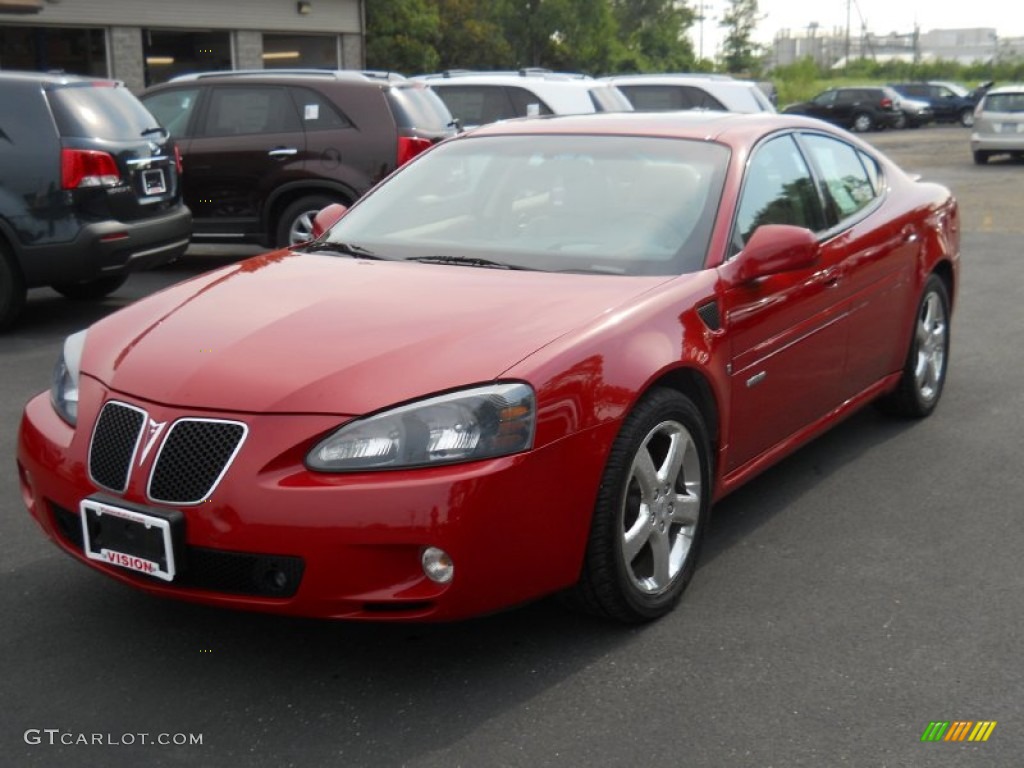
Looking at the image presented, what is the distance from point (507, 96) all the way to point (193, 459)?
11962 millimetres

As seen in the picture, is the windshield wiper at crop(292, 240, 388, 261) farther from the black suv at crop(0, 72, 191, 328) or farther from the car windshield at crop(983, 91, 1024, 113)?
the car windshield at crop(983, 91, 1024, 113)

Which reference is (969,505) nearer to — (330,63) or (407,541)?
(407,541)

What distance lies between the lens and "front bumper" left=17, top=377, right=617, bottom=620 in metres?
3.34

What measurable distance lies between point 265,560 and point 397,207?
209 centimetres

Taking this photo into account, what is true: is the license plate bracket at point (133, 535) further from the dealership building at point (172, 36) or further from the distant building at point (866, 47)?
the distant building at point (866, 47)

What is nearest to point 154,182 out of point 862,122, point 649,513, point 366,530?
point 649,513

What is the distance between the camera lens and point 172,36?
28.3 m

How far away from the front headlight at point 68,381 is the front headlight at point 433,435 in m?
0.92

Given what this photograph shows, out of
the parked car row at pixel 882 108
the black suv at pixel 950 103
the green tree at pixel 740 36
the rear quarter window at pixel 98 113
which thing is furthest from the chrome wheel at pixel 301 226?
the green tree at pixel 740 36

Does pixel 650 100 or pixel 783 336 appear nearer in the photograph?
pixel 783 336

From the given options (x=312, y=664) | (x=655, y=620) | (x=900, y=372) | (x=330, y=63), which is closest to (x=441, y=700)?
(x=312, y=664)

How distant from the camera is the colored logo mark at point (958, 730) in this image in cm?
330

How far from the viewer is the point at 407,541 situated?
3.35 meters

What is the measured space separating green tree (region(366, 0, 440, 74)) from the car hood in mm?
43819
